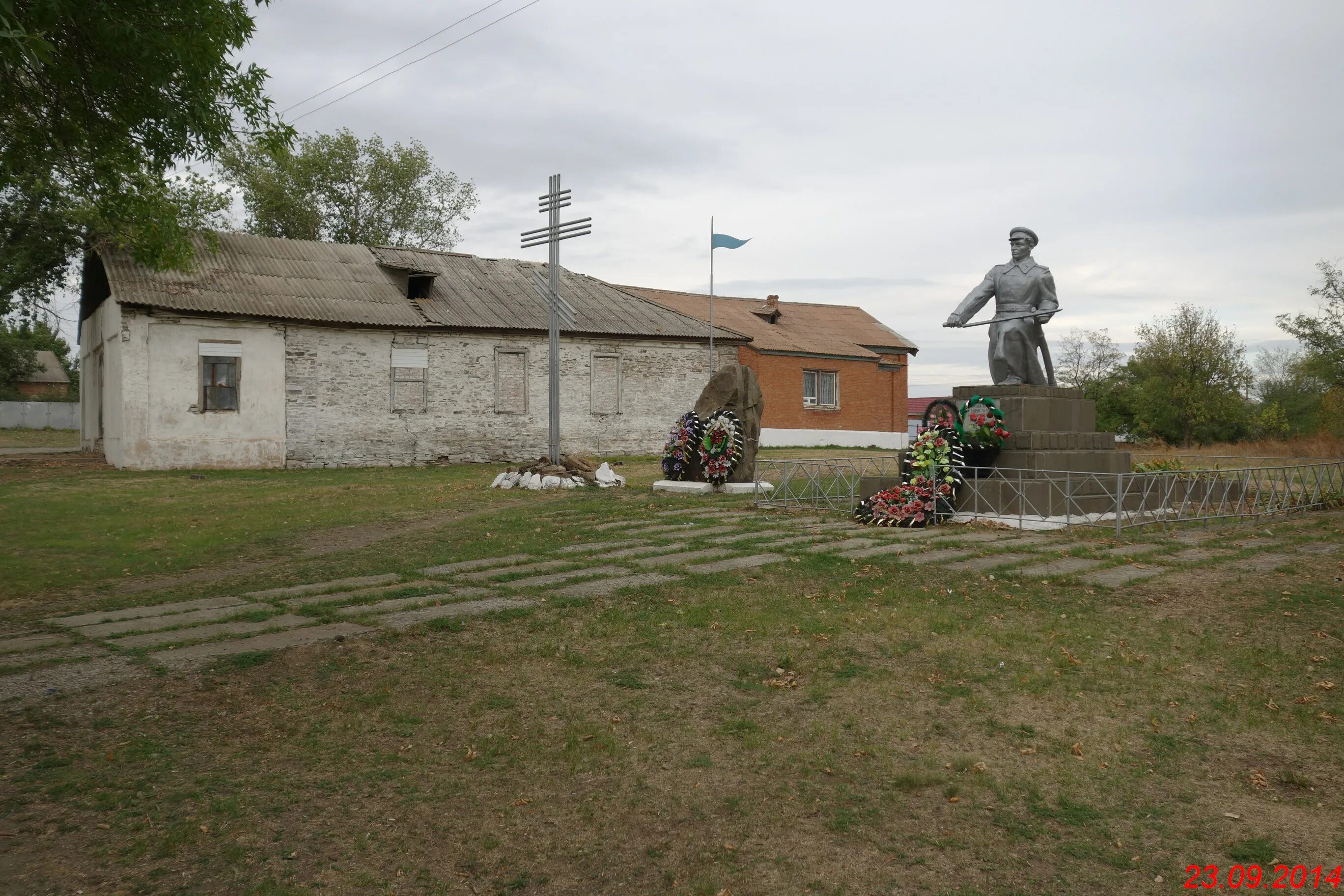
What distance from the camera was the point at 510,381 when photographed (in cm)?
2611

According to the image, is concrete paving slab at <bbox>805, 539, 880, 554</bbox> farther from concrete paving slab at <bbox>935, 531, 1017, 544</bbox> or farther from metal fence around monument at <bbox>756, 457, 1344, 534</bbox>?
metal fence around monument at <bbox>756, 457, 1344, 534</bbox>

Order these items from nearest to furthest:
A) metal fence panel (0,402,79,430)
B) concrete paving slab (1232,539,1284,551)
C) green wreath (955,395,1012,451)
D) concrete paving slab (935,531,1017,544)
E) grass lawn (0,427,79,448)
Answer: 1. concrete paving slab (1232,539,1284,551)
2. concrete paving slab (935,531,1017,544)
3. green wreath (955,395,1012,451)
4. grass lawn (0,427,79,448)
5. metal fence panel (0,402,79,430)

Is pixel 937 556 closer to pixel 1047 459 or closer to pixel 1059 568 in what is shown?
pixel 1059 568

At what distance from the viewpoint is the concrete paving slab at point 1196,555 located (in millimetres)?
9078

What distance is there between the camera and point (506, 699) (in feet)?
17.3

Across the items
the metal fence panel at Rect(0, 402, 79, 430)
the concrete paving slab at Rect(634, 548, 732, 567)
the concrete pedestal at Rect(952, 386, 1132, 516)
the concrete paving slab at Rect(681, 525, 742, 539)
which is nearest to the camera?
the concrete paving slab at Rect(634, 548, 732, 567)

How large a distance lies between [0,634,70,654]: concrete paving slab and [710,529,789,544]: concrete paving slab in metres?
5.78

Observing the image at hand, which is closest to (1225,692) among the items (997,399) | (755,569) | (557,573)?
(755,569)

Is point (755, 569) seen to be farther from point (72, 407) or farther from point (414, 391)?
point (72, 407)

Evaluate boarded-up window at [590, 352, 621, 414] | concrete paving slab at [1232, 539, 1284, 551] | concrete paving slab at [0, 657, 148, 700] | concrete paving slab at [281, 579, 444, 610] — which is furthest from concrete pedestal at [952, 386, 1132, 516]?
boarded-up window at [590, 352, 621, 414]

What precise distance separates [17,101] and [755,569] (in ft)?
22.8

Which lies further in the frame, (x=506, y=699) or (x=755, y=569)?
(x=755, y=569)

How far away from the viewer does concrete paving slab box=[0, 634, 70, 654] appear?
609cm

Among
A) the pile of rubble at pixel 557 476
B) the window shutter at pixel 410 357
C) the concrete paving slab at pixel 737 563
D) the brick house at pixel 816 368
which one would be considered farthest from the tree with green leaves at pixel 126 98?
the brick house at pixel 816 368
